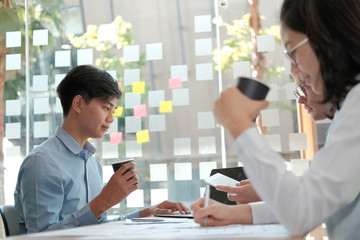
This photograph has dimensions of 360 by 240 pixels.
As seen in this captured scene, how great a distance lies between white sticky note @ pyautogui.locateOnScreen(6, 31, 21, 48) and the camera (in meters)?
3.40

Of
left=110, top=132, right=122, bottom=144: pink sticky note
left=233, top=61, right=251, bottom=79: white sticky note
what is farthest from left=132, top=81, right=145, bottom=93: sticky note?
left=233, top=61, right=251, bottom=79: white sticky note

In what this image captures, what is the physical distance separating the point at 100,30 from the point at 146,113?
0.71 meters

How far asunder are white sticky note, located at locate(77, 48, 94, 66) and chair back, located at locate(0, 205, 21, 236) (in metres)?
1.61

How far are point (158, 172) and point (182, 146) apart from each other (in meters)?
0.25

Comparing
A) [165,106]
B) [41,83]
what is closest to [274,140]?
[165,106]

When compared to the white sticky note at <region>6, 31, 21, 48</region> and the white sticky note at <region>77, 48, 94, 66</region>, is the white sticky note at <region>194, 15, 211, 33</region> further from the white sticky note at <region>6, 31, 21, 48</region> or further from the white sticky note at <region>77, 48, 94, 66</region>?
the white sticky note at <region>6, 31, 21, 48</region>

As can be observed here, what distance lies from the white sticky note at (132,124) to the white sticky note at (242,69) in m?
0.74

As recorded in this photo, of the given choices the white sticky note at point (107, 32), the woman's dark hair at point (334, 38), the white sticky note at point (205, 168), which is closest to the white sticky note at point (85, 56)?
the white sticky note at point (107, 32)

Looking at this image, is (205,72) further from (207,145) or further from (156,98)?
(207,145)

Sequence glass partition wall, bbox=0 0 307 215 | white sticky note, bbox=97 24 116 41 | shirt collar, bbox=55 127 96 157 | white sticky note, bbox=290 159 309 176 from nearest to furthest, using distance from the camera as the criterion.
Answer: shirt collar, bbox=55 127 96 157, white sticky note, bbox=290 159 309 176, glass partition wall, bbox=0 0 307 215, white sticky note, bbox=97 24 116 41

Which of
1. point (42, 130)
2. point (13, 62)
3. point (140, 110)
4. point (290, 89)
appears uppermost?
point (13, 62)

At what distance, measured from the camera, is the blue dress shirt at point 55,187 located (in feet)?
5.84

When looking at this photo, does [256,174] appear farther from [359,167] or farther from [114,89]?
[114,89]

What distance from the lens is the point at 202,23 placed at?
3145 mm
